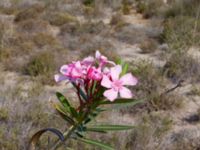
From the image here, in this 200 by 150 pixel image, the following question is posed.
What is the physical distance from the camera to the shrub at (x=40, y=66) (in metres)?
7.68

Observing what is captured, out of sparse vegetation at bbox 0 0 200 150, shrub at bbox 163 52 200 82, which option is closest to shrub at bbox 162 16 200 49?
sparse vegetation at bbox 0 0 200 150

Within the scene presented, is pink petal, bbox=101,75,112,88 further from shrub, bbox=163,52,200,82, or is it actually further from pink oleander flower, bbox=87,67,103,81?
shrub, bbox=163,52,200,82

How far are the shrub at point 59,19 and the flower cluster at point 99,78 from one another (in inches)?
384

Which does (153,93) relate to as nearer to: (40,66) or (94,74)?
(40,66)

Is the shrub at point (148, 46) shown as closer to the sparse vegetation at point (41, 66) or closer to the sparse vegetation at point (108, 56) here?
the sparse vegetation at point (108, 56)

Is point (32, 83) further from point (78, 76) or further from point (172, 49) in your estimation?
point (78, 76)

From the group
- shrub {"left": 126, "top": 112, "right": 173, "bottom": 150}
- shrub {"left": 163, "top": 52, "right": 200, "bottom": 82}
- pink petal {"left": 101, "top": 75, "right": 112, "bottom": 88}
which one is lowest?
shrub {"left": 163, "top": 52, "right": 200, "bottom": 82}

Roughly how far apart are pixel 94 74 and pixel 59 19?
1001 cm

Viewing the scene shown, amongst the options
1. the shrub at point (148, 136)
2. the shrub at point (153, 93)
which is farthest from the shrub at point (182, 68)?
the shrub at point (148, 136)

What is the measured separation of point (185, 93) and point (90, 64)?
532cm

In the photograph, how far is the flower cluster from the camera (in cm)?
170

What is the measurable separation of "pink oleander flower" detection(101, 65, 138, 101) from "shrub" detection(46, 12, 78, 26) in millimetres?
9825

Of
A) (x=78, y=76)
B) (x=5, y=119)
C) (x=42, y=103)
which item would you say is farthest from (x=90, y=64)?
(x=42, y=103)

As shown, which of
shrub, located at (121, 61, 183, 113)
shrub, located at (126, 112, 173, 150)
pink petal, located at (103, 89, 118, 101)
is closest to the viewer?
pink petal, located at (103, 89, 118, 101)
